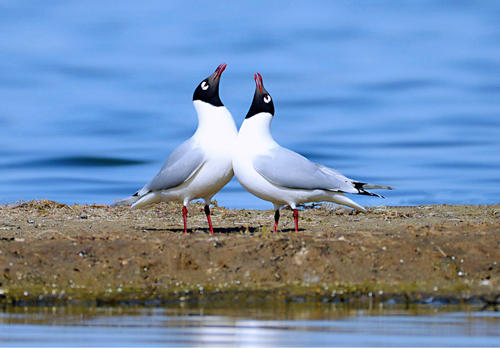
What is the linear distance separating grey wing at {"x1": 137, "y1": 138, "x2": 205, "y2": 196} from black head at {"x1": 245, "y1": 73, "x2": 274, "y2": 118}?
0.82m

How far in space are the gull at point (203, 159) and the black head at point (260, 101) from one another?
0.31 metres

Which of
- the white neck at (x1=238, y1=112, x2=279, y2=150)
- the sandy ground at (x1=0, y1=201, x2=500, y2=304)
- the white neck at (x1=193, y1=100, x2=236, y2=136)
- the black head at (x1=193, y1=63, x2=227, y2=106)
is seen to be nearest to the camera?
the sandy ground at (x1=0, y1=201, x2=500, y2=304)

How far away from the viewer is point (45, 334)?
6164 mm

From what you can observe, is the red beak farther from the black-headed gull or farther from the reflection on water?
the reflection on water

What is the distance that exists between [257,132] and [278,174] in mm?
711

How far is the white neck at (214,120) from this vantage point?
36.6 feet

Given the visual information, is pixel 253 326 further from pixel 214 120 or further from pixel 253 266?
pixel 214 120

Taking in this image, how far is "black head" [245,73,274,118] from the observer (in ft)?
37.0

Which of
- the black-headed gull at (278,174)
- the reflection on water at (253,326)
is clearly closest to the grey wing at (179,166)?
the black-headed gull at (278,174)

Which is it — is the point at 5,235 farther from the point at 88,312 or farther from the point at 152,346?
the point at 152,346

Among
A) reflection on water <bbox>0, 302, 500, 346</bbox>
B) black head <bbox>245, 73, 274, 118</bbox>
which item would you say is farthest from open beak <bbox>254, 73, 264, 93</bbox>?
reflection on water <bbox>0, 302, 500, 346</bbox>

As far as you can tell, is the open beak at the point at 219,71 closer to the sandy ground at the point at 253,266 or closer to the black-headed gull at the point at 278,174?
the black-headed gull at the point at 278,174

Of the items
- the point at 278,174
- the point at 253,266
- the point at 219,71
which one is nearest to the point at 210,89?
the point at 219,71

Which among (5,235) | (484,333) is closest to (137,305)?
(484,333)
